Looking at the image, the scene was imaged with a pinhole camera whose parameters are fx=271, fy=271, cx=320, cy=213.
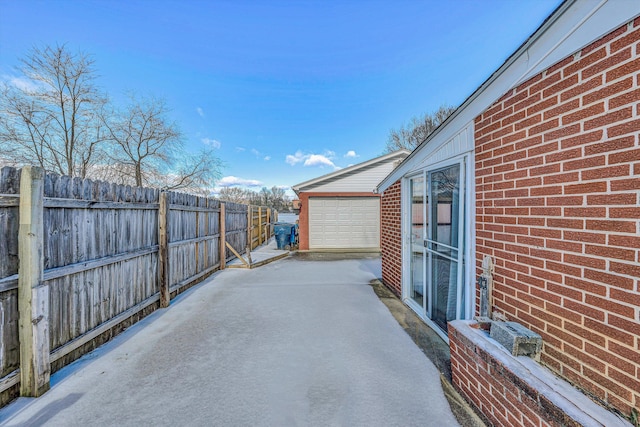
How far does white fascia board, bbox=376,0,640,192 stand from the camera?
54.9 inches

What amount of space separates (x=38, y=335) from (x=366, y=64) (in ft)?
35.9

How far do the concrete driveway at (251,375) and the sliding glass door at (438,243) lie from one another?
0.65 metres

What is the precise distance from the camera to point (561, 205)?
5.58ft

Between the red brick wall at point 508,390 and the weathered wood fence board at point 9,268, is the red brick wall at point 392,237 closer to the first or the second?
the red brick wall at point 508,390

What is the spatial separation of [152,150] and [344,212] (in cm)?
1125

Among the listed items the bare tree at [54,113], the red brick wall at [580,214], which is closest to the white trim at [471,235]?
the red brick wall at [580,214]

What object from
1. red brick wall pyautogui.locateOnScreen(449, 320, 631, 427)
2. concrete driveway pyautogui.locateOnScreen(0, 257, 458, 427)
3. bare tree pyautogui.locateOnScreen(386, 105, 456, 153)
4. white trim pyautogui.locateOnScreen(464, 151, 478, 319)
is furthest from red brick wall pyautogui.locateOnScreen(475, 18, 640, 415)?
bare tree pyautogui.locateOnScreen(386, 105, 456, 153)

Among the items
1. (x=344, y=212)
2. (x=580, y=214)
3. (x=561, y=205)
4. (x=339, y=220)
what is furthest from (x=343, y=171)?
(x=580, y=214)

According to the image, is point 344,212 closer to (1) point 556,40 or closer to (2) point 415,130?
(1) point 556,40

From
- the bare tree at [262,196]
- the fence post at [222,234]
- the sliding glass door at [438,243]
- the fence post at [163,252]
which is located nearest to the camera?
the sliding glass door at [438,243]

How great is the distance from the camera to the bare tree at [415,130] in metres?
21.5

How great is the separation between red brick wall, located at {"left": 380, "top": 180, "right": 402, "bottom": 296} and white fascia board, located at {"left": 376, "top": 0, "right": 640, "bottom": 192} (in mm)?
2716

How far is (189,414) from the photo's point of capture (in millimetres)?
2121

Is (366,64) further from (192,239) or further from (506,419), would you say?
(506,419)
